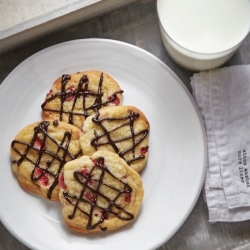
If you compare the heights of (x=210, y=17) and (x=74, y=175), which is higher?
(x=210, y=17)

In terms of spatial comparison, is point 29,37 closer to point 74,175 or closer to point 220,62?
point 74,175

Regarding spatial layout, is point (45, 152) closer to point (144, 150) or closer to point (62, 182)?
point (62, 182)

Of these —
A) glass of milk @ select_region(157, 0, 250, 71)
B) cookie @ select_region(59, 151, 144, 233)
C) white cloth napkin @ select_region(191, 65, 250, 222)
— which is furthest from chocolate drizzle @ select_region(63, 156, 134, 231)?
glass of milk @ select_region(157, 0, 250, 71)

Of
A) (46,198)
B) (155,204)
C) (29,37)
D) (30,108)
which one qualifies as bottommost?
(155,204)

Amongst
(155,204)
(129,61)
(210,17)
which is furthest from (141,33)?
(155,204)

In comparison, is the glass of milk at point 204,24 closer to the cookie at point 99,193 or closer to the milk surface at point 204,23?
the milk surface at point 204,23

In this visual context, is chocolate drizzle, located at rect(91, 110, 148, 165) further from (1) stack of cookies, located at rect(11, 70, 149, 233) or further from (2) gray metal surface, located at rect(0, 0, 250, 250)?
(2) gray metal surface, located at rect(0, 0, 250, 250)

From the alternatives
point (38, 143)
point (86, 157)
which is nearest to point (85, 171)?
point (86, 157)
